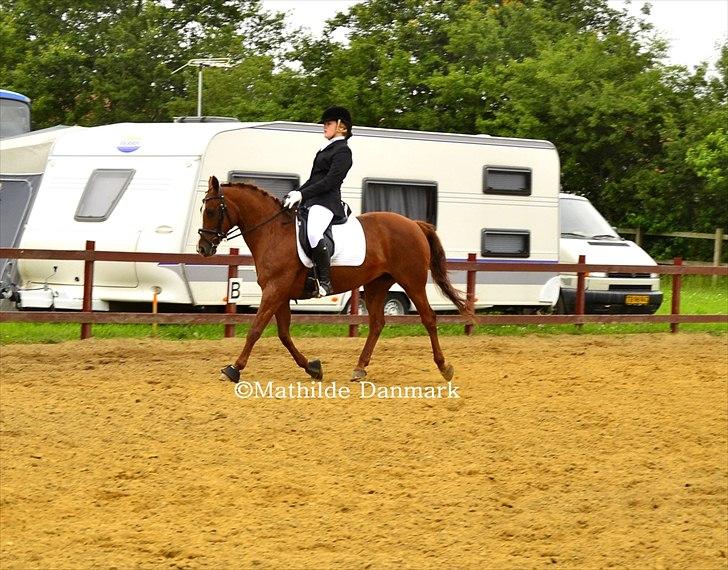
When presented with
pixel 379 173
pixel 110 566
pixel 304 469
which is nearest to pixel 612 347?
pixel 379 173

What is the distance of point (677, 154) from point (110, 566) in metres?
25.5

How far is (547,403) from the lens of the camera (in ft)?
34.2

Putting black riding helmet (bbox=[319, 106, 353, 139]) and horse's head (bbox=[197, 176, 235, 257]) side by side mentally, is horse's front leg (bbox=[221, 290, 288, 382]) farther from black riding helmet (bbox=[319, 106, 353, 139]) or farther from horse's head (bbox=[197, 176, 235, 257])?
black riding helmet (bbox=[319, 106, 353, 139])

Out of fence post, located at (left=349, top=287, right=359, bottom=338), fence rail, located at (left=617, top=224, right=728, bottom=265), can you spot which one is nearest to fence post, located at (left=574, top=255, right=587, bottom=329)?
fence post, located at (left=349, top=287, right=359, bottom=338)

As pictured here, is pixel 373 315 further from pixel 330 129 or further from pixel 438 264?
pixel 330 129

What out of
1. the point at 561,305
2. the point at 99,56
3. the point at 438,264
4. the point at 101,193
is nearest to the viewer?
the point at 438,264

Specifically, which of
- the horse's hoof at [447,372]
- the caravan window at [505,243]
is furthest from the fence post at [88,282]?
the caravan window at [505,243]

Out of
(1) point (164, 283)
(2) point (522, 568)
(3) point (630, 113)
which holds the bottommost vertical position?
(2) point (522, 568)

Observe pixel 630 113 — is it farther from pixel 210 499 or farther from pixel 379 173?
pixel 210 499

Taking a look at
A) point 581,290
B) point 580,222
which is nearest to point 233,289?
point 581,290

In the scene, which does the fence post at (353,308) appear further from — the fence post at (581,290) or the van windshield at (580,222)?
the van windshield at (580,222)

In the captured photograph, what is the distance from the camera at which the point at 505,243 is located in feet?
55.4

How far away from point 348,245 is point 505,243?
6.71m

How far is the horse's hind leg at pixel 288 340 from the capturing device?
1046 centimetres
